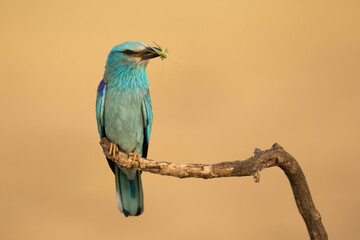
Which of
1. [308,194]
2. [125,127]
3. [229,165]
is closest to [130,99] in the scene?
[125,127]

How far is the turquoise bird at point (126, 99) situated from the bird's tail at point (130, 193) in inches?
6.7

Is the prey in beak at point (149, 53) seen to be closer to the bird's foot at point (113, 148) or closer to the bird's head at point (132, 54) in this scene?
the bird's head at point (132, 54)

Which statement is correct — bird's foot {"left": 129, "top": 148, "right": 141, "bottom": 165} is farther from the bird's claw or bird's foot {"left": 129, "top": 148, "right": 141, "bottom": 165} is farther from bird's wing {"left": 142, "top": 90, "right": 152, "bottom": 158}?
bird's wing {"left": 142, "top": 90, "right": 152, "bottom": 158}

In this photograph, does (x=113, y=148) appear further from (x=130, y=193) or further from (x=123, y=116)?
(x=130, y=193)

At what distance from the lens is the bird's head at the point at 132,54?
210cm

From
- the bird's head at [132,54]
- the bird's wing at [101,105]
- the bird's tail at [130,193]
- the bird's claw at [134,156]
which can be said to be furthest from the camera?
the bird's tail at [130,193]

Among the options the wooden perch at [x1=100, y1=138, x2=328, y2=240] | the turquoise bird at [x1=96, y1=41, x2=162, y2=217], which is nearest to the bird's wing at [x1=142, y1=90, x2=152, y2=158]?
the turquoise bird at [x1=96, y1=41, x2=162, y2=217]

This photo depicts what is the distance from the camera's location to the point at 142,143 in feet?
7.50

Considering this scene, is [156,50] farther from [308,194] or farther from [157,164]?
[308,194]

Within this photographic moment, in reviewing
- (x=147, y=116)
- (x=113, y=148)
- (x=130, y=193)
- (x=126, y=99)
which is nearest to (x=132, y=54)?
(x=126, y=99)

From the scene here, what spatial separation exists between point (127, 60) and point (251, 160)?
761mm

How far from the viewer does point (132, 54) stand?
2127mm

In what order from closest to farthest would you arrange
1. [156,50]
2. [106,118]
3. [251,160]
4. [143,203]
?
[251,160] < [156,50] < [106,118] < [143,203]

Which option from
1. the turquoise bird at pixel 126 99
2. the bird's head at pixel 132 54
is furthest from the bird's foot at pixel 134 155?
the bird's head at pixel 132 54
